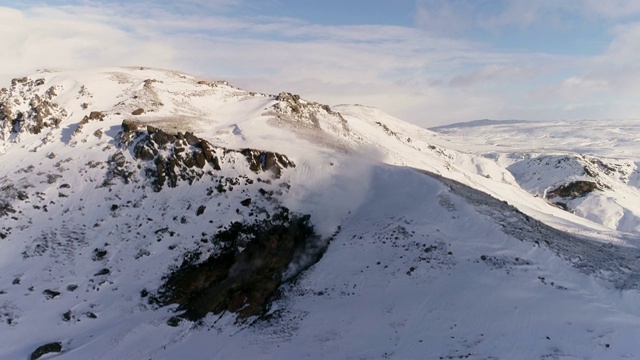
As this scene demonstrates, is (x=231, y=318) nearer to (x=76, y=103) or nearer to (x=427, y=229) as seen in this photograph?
(x=427, y=229)

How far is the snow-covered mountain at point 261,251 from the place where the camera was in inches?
848

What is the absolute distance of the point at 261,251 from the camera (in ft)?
99.2

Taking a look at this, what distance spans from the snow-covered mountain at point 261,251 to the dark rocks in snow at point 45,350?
7 centimetres

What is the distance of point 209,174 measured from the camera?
3578cm

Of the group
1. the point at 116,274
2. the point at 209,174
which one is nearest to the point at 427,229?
the point at 209,174

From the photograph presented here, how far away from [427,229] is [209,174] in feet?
61.6

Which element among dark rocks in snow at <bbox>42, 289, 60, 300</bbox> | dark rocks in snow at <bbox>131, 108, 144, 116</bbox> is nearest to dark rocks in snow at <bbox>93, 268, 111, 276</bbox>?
dark rocks in snow at <bbox>42, 289, 60, 300</bbox>

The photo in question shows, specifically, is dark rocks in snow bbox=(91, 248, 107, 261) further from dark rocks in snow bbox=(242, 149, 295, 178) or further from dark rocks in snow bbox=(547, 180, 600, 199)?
dark rocks in snow bbox=(547, 180, 600, 199)

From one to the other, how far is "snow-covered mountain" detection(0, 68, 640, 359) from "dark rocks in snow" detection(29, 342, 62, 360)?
0.24 feet

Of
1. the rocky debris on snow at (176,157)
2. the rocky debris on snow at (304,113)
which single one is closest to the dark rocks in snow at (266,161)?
the rocky debris on snow at (176,157)

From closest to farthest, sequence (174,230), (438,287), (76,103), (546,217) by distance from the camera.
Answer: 1. (438,287)
2. (174,230)
3. (546,217)
4. (76,103)

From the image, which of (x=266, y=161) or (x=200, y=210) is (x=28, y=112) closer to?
(x=200, y=210)

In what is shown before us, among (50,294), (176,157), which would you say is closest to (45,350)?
(50,294)

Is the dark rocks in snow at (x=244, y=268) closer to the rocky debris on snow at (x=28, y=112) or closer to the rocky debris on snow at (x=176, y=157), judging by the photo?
the rocky debris on snow at (x=176, y=157)
